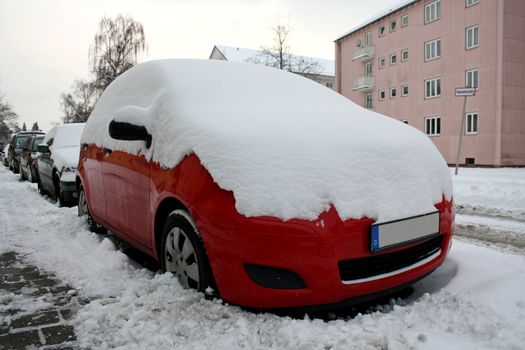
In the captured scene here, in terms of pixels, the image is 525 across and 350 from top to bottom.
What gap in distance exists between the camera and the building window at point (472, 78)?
2153 cm

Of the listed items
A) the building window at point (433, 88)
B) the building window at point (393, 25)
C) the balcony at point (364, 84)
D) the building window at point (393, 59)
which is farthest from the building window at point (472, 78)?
the balcony at point (364, 84)

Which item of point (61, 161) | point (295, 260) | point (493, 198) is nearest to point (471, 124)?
point (493, 198)

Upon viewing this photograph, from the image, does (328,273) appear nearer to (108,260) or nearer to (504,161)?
(108,260)

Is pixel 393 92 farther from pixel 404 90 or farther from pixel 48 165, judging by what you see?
pixel 48 165

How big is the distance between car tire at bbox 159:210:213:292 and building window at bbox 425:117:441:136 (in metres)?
23.7

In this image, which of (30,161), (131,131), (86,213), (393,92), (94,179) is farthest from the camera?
(393,92)

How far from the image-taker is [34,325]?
2.43m

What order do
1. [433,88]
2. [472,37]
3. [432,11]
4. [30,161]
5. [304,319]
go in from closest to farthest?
[304,319] < [30,161] < [472,37] < [432,11] < [433,88]

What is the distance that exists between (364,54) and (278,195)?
97.7 feet

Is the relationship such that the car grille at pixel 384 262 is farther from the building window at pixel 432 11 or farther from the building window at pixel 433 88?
the building window at pixel 432 11

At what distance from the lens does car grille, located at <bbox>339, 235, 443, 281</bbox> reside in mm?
2201

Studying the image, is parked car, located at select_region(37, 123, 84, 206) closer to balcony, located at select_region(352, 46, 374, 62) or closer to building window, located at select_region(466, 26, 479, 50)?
building window, located at select_region(466, 26, 479, 50)

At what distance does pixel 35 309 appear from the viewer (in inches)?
105

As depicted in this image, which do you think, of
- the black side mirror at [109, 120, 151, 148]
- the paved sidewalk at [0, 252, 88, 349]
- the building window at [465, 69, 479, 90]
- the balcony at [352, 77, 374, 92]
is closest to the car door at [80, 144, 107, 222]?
the paved sidewalk at [0, 252, 88, 349]
